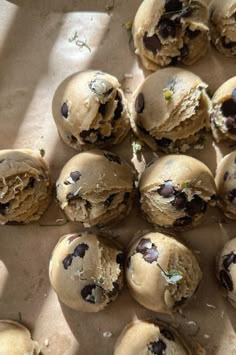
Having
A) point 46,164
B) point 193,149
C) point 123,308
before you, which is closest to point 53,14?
point 46,164

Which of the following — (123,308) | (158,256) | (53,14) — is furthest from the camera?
(53,14)

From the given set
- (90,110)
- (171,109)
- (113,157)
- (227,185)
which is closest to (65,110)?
(90,110)

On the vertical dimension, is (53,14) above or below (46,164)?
above

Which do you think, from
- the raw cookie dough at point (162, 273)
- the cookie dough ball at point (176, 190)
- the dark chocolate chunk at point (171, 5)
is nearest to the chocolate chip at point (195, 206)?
the cookie dough ball at point (176, 190)

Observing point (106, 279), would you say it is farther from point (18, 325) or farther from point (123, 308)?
point (18, 325)

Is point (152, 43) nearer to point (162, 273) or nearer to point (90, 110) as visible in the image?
point (90, 110)

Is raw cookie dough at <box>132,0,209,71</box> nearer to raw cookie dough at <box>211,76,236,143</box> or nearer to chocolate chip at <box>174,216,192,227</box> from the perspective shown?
raw cookie dough at <box>211,76,236,143</box>

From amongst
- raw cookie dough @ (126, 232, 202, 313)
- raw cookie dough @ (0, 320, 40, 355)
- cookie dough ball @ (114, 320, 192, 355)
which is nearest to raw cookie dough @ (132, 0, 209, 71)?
raw cookie dough @ (126, 232, 202, 313)
